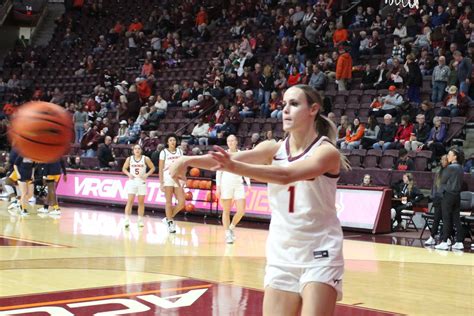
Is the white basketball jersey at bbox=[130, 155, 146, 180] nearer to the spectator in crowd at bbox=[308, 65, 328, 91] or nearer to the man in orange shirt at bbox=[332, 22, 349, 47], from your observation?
the spectator in crowd at bbox=[308, 65, 328, 91]

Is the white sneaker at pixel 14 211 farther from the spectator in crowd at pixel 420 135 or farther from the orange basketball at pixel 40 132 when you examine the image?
the orange basketball at pixel 40 132

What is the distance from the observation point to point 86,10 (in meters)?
32.0

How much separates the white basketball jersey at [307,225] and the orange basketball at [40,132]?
198cm

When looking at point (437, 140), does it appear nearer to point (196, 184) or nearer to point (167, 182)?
point (196, 184)

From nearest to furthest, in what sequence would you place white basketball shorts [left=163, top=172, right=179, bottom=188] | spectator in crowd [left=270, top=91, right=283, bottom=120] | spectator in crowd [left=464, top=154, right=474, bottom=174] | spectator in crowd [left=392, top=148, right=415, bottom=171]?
1. white basketball shorts [left=163, top=172, right=179, bottom=188]
2. spectator in crowd [left=464, top=154, right=474, bottom=174]
3. spectator in crowd [left=392, top=148, right=415, bottom=171]
4. spectator in crowd [left=270, top=91, right=283, bottom=120]

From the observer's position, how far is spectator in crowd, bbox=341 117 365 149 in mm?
16797

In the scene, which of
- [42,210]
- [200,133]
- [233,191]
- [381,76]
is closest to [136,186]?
[233,191]

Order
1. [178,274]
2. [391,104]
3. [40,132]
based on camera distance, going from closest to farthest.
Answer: [40,132], [178,274], [391,104]

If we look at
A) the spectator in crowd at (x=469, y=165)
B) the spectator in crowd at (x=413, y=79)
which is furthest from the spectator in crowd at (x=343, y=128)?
the spectator in crowd at (x=469, y=165)

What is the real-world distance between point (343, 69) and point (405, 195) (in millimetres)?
5369

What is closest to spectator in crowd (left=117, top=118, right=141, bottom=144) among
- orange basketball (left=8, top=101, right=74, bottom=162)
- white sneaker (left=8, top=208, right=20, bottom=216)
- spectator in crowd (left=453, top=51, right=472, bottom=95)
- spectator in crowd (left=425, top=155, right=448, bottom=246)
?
white sneaker (left=8, top=208, right=20, bottom=216)

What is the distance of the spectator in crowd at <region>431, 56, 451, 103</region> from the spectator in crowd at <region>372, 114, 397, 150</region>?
1585 mm

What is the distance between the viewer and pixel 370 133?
664 inches

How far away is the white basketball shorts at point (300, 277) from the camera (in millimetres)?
3680
